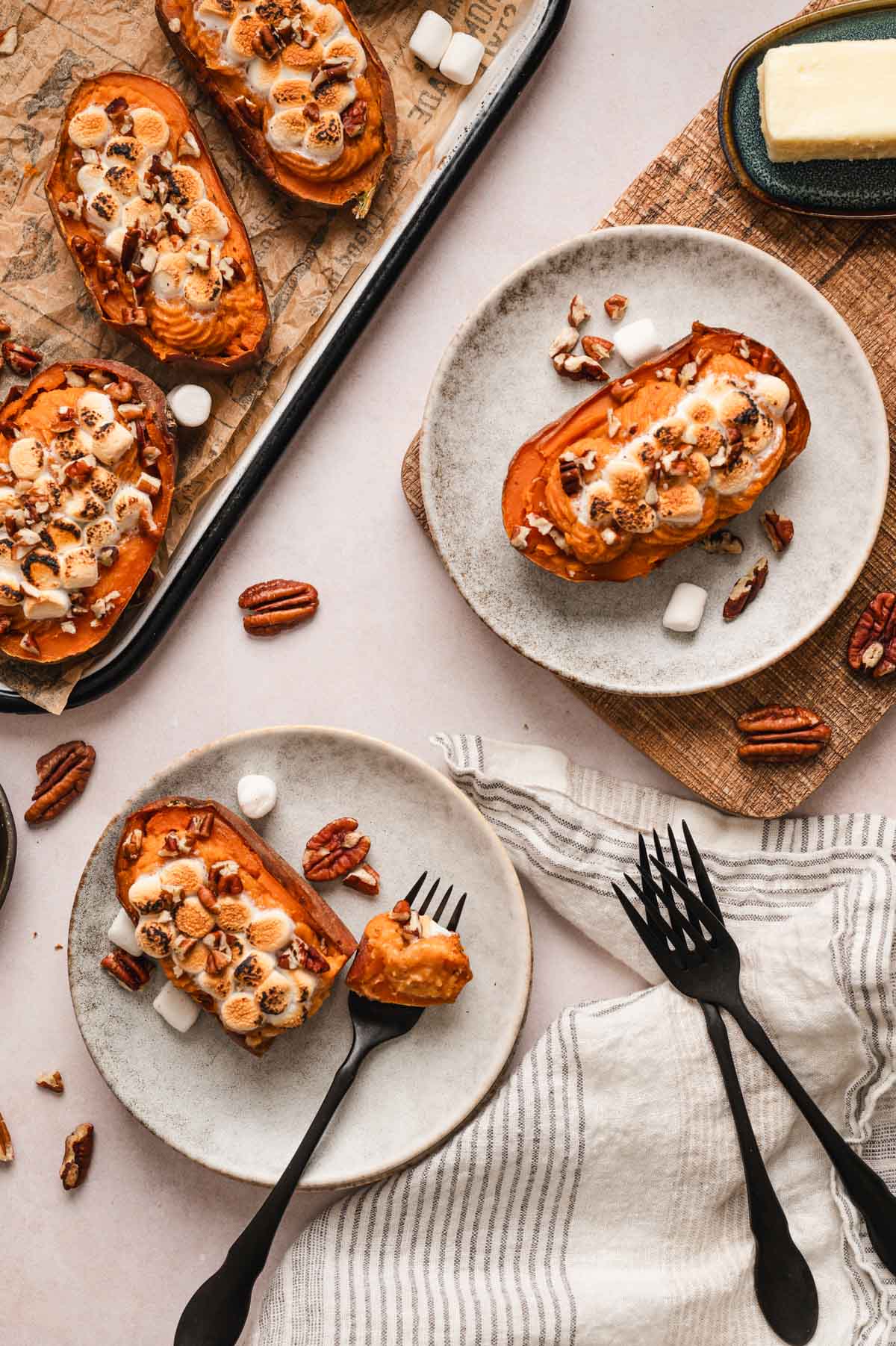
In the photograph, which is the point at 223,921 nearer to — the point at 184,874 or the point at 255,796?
the point at 184,874

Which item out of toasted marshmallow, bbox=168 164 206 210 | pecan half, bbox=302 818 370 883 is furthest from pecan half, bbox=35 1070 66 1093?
toasted marshmallow, bbox=168 164 206 210

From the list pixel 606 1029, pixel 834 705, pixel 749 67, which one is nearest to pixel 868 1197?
pixel 606 1029

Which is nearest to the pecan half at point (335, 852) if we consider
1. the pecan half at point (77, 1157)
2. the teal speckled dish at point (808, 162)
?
the pecan half at point (77, 1157)

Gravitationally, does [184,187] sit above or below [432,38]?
below

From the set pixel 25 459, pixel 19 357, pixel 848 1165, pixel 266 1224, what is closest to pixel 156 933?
pixel 266 1224

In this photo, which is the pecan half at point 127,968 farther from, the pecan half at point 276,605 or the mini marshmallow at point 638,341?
the mini marshmallow at point 638,341

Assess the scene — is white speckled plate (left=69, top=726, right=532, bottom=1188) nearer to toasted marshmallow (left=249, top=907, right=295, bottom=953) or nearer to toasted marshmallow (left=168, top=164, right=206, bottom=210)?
toasted marshmallow (left=249, top=907, right=295, bottom=953)
